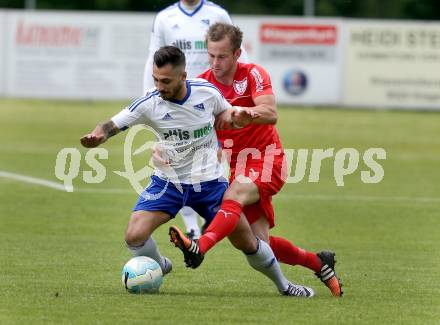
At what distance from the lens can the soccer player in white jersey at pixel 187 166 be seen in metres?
7.82

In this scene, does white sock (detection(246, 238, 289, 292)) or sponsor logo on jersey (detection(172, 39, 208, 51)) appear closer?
white sock (detection(246, 238, 289, 292))

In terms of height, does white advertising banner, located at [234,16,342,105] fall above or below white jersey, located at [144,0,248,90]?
below

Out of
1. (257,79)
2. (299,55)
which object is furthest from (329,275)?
(299,55)

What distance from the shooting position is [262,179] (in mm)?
8203

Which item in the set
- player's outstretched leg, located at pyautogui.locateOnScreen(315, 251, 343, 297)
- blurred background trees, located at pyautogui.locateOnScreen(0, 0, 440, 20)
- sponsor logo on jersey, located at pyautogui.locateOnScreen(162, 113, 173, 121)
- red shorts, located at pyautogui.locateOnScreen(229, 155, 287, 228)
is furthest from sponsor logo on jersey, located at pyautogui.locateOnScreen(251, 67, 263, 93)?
blurred background trees, located at pyautogui.locateOnScreen(0, 0, 440, 20)

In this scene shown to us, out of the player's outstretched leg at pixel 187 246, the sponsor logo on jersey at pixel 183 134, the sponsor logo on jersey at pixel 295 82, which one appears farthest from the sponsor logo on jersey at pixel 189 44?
the sponsor logo on jersey at pixel 295 82

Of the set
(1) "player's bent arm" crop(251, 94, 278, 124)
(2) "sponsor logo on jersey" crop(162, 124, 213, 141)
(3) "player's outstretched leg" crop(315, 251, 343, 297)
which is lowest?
(3) "player's outstretched leg" crop(315, 251, 343, 297)

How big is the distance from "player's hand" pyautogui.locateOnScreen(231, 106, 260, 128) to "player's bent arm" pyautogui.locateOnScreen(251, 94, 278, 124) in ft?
0.67

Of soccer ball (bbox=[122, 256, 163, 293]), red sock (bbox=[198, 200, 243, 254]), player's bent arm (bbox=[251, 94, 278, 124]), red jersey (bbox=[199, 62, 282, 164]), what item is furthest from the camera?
red jersey (bbox=[199, 62, 282, 164])

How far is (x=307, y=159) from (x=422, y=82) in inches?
423

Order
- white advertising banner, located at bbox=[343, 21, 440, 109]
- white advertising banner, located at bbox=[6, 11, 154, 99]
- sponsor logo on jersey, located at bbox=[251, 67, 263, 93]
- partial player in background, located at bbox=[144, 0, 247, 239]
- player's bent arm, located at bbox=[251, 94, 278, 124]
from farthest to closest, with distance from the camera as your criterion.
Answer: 1. white advertising banner, located at bbox=[6, 11, 154, 99]
2. white advertising banner, located at bbox=[343, 21, 440, 109]
3. partial player in background, located at bbox=[144, 0, 247, 239]
4. sponsor logo on jersey, located at bbox=[251, 67, 263, 93]
5. player's bent arm, located at bbox=[251, 94, 278, 124]

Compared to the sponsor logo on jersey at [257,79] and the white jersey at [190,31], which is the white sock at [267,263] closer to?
the sponsor logo on jersey at [257,79]

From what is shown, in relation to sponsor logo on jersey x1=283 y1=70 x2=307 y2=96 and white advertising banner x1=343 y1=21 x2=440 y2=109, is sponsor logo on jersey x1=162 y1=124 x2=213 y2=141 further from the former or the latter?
white advertising banner x1=343 y1=21 x2=440 y2=109

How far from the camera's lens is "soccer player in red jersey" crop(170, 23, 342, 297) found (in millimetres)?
8125
